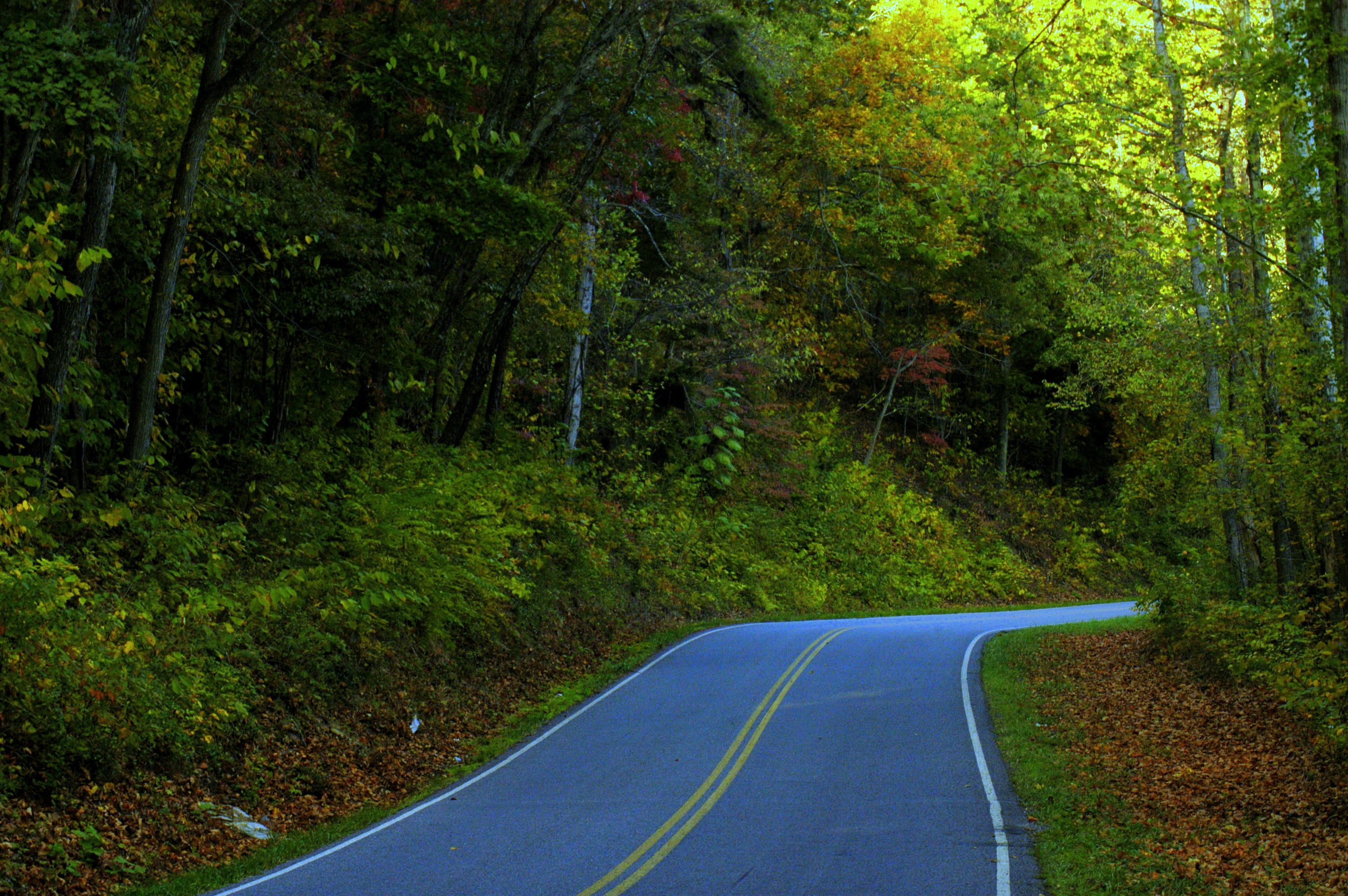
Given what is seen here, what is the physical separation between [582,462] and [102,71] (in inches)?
636

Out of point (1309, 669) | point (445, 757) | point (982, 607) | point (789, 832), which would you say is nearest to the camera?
point (789, 832)

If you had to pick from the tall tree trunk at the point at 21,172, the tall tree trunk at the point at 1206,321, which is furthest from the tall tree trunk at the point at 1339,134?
the tall tree trunk at the point at 21,172

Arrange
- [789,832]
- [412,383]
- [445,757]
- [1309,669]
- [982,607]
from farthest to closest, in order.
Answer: [982,607] < [412,383] < [445,757] < [1309,669] < [789,832]

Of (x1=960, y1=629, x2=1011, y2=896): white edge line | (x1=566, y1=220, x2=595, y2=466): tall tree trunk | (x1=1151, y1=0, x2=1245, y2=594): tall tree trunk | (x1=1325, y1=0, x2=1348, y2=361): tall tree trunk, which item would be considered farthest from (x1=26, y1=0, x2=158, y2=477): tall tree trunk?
(x1=1151, y1=0, x2=1245, y2=594): tall tree trunk

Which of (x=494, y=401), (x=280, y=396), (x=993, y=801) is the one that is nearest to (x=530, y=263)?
(x=494, y=401)

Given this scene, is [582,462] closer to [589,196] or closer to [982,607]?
[589,196]

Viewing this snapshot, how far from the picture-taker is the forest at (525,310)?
10453mm

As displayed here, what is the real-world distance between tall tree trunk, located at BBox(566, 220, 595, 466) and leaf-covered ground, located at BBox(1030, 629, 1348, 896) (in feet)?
38.6

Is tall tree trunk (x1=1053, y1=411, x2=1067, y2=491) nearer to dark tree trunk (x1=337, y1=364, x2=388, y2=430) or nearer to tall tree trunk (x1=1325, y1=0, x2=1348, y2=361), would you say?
dark tree trunk (x1=337, y1=364, x2=388, y2=430)

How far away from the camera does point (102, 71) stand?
431 inches

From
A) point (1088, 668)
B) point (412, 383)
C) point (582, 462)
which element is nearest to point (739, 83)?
point (582, 462)

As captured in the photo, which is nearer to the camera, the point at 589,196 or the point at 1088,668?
the point at 1088,668

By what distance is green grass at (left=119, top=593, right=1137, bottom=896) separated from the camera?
27.6 ft

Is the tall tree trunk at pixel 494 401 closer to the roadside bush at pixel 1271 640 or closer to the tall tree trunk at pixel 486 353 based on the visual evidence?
the tall tree trunk at pixel 486 353
